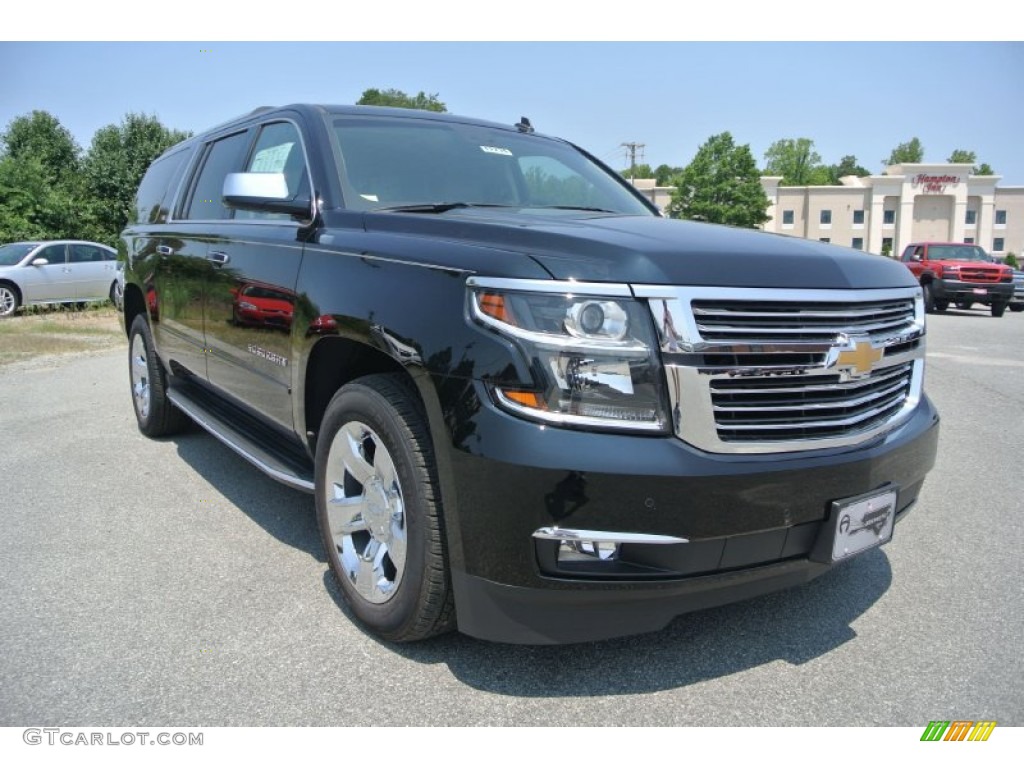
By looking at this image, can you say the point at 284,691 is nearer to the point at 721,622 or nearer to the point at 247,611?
the point at 247,611

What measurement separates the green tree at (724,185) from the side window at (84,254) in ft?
187

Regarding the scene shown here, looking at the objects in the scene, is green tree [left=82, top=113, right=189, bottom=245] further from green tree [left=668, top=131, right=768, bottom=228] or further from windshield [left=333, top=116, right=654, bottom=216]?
green tree [left=668, top=131, right=768, bottom=228]

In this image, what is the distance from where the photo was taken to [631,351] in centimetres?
214

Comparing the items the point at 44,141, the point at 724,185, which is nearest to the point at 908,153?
the point at 724,185

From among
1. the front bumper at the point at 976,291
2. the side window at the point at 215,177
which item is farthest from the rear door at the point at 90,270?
the front bumper at the point at 976,291

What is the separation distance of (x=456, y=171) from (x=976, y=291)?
2014cm

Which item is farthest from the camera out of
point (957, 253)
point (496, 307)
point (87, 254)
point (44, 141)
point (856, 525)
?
point (44, 141)

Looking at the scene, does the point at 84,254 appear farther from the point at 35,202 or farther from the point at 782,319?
the point at 35,202

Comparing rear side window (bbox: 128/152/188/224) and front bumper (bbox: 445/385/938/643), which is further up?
rear side window (bbox: 128/152/188/224)

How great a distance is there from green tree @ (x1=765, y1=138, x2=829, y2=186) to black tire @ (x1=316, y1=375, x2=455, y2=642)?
116 m

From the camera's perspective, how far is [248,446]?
145 inches

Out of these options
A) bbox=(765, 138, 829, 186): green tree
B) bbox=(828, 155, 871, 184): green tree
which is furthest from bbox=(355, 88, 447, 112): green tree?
bbox=(828, 155, 871, 184): green tree

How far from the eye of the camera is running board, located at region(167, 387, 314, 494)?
3.24 meters

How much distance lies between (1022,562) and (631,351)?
252cm
